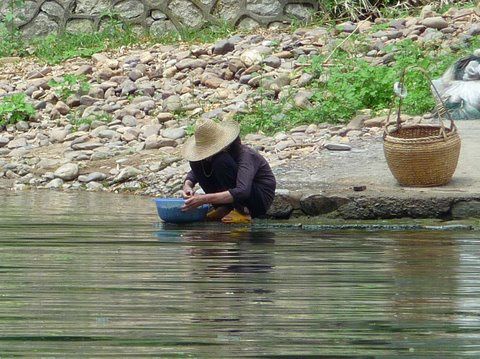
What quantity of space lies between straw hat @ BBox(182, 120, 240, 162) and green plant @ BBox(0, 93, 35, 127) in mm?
6104

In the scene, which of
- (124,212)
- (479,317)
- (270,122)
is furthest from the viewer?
(270,122)

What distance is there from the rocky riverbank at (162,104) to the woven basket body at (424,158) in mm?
1302

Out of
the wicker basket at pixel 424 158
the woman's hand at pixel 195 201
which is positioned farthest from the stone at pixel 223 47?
the woman's hand at pixel 195 201

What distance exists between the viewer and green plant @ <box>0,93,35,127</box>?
15.7 meters

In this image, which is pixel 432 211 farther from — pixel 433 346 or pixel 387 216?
pixel 433 346

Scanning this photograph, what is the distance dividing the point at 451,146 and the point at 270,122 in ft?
13.0

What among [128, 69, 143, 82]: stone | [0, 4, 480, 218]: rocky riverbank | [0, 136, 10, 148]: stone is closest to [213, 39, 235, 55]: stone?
[0, 4, 480, 218]: rocky riverbank

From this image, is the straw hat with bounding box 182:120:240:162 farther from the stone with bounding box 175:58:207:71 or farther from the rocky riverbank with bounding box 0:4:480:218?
the stone with bounding box 175:58:207:71

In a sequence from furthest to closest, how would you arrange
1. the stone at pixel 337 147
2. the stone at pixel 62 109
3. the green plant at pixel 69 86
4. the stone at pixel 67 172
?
the green plant at pixel 69 86 < the stone at pixel 62 109 < the stone at pixel 67 172 < the stone at pixel 337 147

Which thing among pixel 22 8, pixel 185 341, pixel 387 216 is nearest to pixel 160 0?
pixel 22 8

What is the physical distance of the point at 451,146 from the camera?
1041 cm

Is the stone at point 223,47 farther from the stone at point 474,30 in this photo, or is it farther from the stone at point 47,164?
the stone at point 47,164

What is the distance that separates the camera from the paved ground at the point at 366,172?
33.8ft

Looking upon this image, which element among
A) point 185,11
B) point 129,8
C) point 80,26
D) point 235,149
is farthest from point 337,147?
point 80,26
